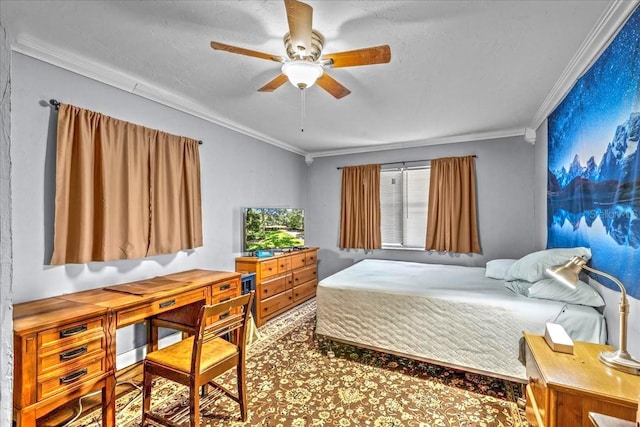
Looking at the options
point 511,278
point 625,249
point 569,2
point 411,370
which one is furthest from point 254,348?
A: point 569,2

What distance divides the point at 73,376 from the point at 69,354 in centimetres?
14

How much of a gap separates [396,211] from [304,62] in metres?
3.52

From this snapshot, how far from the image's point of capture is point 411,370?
2.68 m

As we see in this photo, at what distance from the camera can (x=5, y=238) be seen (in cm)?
93

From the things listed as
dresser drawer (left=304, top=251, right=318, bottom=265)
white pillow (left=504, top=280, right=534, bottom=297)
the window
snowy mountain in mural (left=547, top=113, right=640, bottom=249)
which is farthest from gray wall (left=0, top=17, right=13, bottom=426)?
the window

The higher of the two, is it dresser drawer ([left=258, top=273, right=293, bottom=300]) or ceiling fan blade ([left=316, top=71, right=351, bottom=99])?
ceiling fan blade ([left=316, top=71, right=351, bottom=99])

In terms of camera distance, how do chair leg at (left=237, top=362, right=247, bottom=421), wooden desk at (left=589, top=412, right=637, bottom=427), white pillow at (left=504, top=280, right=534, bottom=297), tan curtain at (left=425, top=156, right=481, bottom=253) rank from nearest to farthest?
wooden desk at (left=589, top=412, right=637, bottom=427) < chair leg at (left=237, top=362, right=247, bottom=421) < white pillow at (left=504, top=280, right=534, bottom=297) < tan curtain at (left=425, top=156, right=481, bottom=253)

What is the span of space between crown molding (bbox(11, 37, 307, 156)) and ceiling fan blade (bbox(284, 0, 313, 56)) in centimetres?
A: 172

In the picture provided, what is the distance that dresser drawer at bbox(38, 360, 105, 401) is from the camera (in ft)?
5.28

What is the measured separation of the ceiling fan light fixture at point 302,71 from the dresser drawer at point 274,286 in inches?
102

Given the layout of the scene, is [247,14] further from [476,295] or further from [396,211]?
[396,211]

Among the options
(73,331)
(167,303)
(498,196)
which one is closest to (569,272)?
(167,303)

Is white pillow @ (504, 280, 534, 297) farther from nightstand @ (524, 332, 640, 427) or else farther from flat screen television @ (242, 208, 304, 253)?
flat screen television @ (242, 208, 304, 253)

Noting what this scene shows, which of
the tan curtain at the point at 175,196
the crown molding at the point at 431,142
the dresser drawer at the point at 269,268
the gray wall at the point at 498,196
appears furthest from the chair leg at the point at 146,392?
the crown molding at the point at 431,142
